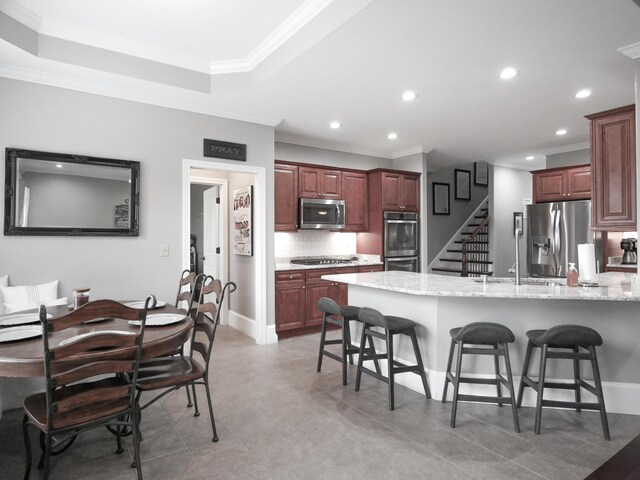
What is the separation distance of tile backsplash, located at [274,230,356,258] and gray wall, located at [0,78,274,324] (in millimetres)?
1781

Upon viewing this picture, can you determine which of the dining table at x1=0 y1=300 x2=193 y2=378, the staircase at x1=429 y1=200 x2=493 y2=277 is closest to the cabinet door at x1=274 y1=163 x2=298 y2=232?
the dining table at x1=0 y1=300 x2=193 y2=378

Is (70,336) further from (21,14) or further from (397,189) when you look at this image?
(397,189)

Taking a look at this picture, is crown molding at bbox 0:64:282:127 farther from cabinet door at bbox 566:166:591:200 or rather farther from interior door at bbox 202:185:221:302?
cabinet door at bbox 566:166:591:200

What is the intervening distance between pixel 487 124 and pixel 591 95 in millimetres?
1193

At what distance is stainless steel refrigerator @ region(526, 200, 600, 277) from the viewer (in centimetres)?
529

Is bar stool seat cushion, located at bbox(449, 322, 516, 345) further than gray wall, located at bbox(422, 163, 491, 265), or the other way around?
gray wall, located at bbox(422, 163, 491, 265)

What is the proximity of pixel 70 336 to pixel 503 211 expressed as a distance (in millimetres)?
7634

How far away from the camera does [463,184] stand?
343 inches

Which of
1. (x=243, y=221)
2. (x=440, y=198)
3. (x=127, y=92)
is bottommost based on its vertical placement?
(x=243, y=221)

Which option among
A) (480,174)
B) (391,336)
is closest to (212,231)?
(391,336)

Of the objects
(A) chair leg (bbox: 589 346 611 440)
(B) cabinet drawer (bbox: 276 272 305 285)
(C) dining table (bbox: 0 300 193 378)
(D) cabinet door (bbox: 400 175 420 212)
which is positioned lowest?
(A) chair leg (bbox: 589 346 611 440)

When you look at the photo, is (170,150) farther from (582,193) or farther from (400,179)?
(582,193)

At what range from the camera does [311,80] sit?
3.55 metres

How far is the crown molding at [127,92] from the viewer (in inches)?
128
